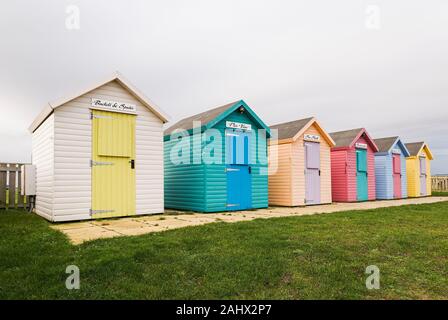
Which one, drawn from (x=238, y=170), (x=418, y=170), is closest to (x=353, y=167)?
(x=238, y=170)

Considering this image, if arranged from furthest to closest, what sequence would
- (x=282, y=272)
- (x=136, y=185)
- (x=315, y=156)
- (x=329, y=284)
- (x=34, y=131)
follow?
(x=315, y=156) → (x=34, y=131) → (x=136, y=185) → (x=282, y=272) → (x=329, y=284)

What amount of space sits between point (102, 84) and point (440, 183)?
108ft

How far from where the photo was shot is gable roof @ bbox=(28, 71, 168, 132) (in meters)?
9.09

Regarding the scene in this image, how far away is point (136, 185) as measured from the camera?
10.2 meters

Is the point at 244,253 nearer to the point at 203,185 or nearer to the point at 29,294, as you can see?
the point at 29,294

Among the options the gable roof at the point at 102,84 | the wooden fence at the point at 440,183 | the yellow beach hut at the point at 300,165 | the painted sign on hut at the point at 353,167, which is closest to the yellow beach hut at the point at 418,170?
the painted sign on hut at the point at 353,167

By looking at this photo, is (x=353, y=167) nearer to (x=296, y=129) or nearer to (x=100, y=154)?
(x=296, y=129)

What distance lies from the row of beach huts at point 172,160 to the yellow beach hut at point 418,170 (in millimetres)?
5978

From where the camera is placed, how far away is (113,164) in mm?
9891

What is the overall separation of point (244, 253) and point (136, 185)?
231 inches

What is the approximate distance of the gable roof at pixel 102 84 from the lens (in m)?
9.09

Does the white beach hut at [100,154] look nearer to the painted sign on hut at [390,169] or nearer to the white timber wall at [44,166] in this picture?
the white timber wall at [44,166]
